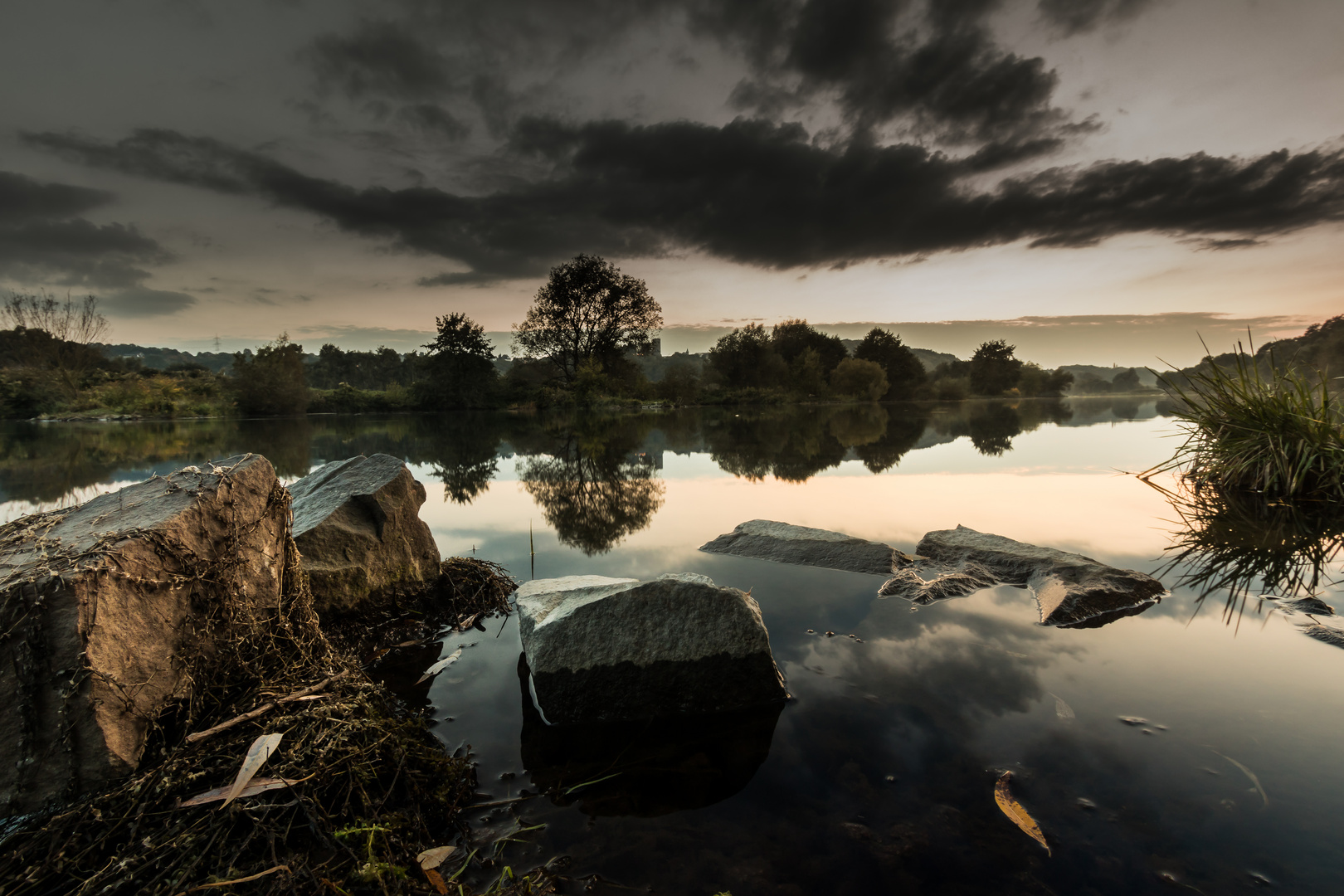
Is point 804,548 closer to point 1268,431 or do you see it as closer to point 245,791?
point 245,791

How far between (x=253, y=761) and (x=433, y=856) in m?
0.82

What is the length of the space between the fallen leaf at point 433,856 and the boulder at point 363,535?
9.82ft

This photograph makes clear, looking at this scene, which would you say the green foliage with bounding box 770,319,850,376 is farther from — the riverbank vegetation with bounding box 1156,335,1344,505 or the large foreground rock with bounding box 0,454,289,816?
the large foreground rock with bounding box 0,454,289,816

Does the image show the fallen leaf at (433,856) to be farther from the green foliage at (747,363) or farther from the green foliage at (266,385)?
the green foliage at (747,363)

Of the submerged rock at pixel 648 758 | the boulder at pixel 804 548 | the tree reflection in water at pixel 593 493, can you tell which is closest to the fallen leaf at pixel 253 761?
the submerged rock at pixel 648 758

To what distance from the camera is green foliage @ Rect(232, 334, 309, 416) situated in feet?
141

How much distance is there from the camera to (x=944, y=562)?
19.3 ft

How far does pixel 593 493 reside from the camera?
1023 centimetres

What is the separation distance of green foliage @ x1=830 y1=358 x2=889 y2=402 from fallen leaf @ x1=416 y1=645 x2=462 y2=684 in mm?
65022

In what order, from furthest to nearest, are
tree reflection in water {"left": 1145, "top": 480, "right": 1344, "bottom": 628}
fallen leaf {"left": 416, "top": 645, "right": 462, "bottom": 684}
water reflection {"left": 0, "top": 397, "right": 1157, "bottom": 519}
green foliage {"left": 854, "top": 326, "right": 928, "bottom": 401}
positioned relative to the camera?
1. green foliage {"left": 854, "top": 326, "right": 928, "bottom": 401}
2. water reflection {"left": 0, "top": 397, "right": 1157, "bottom": 519}
3. tree reflection in water {"left": 1145, "top": 480, "right": 1344, "bottom": 628}
4. fallen leaf {"left": 416, "top": 645, "right": 462, "bottom": 684}

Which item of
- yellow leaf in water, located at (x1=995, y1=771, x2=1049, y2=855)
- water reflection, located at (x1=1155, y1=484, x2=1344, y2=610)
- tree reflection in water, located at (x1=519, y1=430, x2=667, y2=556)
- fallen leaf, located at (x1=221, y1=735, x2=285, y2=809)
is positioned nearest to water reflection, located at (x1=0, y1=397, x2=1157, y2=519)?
tree reflection in water, located at (x1=519, y1=430, x2=667, y2=556)

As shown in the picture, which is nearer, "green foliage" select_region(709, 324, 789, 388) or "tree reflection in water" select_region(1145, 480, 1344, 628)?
"tree reflection in water" select_region(1145, 480, 1344, 628)

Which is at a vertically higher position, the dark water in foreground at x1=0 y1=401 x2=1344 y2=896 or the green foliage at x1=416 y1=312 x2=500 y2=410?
the green foliage at x1=416 y1=312 x2=500 y2=410

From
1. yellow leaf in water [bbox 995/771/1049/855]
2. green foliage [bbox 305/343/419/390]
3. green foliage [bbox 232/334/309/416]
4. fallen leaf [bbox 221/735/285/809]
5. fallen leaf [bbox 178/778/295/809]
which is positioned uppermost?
green foliage [bbox 305/343/419/390]
